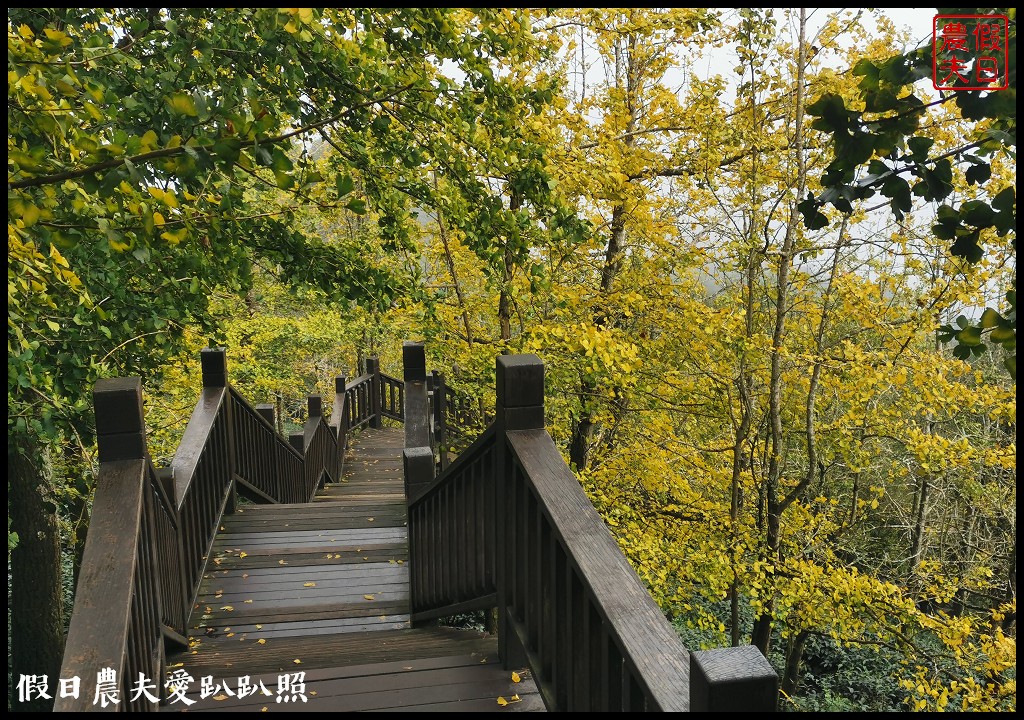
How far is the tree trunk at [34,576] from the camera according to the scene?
6.35 meters

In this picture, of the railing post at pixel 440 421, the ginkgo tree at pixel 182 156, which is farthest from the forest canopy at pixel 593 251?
the railing post at pixel 440 421

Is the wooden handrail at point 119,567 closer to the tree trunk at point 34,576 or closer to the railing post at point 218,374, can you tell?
the railing post at point 218,374

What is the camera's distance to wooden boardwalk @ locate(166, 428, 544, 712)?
8.36 ft

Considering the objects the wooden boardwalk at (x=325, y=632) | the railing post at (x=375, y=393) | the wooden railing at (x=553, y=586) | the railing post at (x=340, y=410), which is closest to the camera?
the wooden railing at (x=553, y=586)

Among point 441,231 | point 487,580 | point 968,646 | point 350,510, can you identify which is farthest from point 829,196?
point 968,646

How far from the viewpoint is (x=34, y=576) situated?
661cm

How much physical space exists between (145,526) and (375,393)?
1173cm

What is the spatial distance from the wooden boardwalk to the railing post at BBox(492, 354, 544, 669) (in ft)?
0.58

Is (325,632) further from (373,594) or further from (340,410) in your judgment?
(340,410)

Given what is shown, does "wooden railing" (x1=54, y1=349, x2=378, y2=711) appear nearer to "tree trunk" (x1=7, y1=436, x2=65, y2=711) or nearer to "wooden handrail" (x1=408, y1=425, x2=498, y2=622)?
"wooden handrail" (x1=408, y1=425, x2=498, y2=622)

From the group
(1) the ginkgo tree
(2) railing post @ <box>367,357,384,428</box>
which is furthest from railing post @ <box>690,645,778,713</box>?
(2) railing post @ <box>367,357,384,428</box>

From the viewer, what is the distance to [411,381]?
6531 millimetres

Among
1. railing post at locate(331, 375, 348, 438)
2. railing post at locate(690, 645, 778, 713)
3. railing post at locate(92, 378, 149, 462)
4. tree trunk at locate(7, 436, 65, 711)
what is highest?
railing post at locate(92, 378, 149, 462)

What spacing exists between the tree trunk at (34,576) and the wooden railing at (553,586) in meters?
5.12
